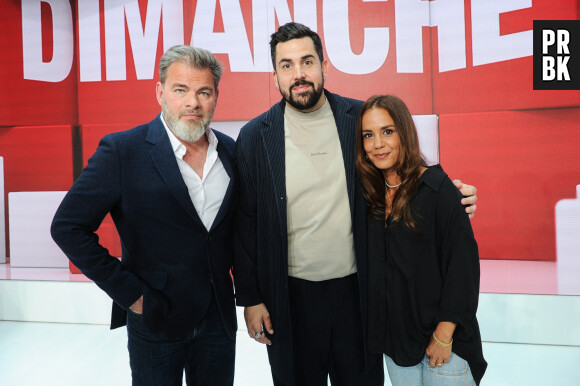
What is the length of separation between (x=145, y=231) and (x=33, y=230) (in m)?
2.95

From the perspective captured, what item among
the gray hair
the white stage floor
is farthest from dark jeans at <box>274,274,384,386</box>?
the white stage floor

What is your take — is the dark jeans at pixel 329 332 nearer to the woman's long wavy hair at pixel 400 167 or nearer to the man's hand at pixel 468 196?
the woman's long wavy hair at pixel 400 167

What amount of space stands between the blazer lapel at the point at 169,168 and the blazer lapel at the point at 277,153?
30cm

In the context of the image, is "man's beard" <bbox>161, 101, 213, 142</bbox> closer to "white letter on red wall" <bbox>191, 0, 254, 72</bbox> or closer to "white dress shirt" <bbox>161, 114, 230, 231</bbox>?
"white dress shirt" <bbox>161, 114, 230, 231</bbox>

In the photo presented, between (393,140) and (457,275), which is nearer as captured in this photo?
(457,275)

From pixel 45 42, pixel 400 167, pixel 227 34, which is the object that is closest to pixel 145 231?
pixel 400 167

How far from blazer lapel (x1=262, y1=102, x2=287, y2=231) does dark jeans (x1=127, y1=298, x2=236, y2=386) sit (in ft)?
1.43

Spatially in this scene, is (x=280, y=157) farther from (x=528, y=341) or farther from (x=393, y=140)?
(x=528, y=341)

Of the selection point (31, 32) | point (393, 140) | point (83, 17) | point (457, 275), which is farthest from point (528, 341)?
point (31, 32)

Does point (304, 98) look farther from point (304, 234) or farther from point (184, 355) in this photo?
point (184, 355)

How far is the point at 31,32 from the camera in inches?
148

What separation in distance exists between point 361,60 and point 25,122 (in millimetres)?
3123

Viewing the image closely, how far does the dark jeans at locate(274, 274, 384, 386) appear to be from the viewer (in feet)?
5.00

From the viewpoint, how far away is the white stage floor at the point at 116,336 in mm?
2590
